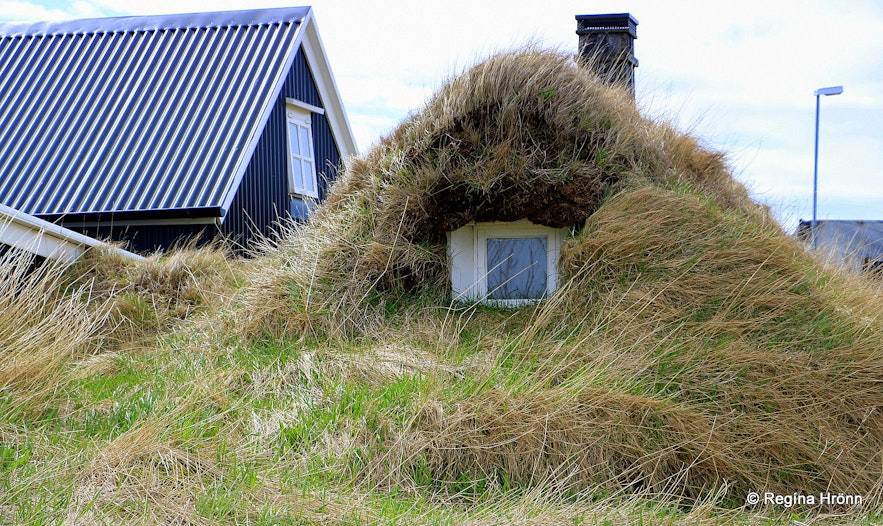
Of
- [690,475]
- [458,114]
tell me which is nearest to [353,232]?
[458,114]

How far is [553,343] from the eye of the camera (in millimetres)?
6555

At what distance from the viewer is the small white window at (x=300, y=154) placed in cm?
1506

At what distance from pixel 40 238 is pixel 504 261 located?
16.6 feet

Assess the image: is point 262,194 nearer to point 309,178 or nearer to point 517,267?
point 309,178

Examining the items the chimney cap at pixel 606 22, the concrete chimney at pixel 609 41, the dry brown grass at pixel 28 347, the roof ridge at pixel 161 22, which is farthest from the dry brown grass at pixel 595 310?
the roof ridge at pixel 161 22

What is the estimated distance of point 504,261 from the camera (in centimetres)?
764

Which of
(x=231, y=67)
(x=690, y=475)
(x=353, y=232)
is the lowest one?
(x=690, y=475)

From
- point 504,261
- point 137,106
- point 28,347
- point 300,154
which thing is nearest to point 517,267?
point 504,261

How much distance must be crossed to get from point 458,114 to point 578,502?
4.01 m

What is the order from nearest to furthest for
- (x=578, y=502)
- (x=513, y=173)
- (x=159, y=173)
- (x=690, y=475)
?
(x=578, y=502) → (x=690, y=475) → (x=513, y=173) → (x=159, y=173)

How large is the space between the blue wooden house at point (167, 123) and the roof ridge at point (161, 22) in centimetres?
3

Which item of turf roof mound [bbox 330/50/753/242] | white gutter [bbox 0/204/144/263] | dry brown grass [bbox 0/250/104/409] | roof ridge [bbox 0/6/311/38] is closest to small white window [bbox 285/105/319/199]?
roof ridge [bbox 0/6/311/38]

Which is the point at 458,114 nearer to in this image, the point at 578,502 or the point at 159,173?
the point at 578,502

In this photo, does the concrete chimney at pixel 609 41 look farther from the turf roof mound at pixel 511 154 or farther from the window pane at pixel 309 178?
the window pane at pixel 309 178
